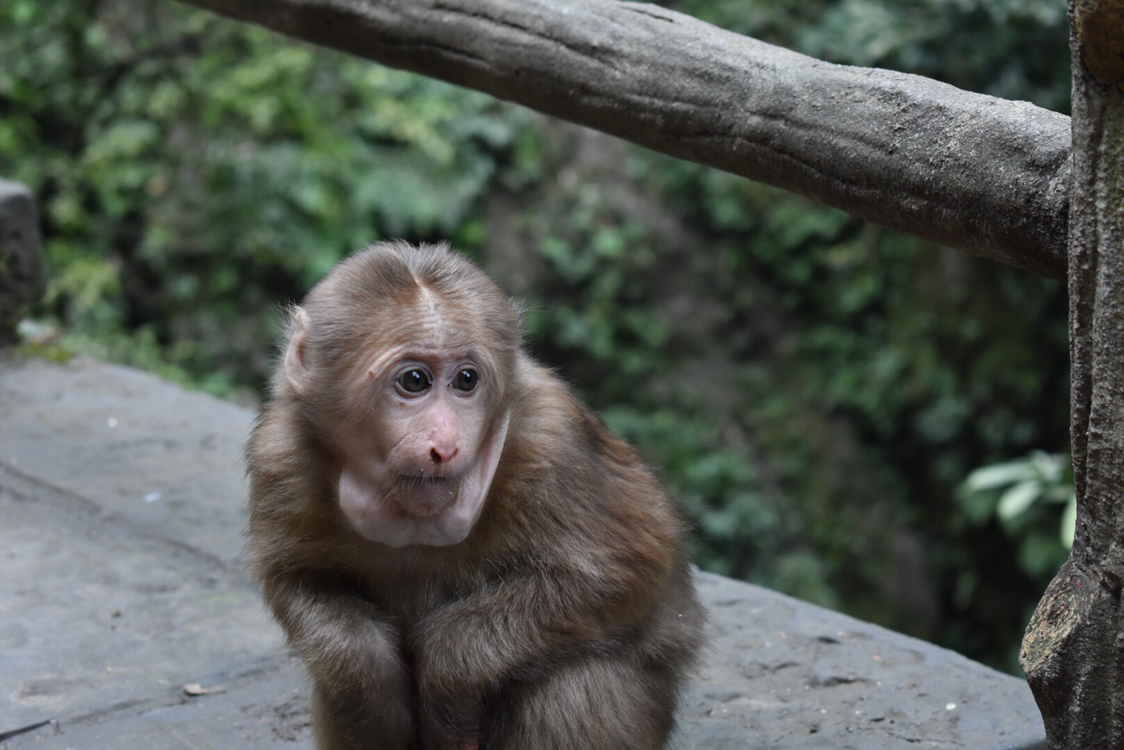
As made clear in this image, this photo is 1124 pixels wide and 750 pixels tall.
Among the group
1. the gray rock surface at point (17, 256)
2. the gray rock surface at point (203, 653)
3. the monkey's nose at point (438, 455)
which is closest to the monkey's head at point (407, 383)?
the monkey's nose at point (438, 455)

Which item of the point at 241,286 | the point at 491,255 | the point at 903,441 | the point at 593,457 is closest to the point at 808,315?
the point at 903,441

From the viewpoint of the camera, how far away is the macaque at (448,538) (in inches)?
100.0

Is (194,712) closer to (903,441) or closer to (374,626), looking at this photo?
(374,626)

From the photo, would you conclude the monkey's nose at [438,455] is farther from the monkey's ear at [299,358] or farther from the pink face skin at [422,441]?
the monkey's ear at [299,358]

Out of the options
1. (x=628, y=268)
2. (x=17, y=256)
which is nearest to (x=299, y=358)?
(x=17, y=256)

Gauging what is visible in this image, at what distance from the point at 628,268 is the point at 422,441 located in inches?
288

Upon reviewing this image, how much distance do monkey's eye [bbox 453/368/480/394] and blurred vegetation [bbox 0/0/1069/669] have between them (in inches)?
243

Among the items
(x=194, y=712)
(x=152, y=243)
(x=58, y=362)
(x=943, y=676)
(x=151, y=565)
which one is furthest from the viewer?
(x=152, y=243)

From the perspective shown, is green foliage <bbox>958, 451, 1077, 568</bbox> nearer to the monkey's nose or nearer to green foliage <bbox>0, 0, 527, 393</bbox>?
green foliage <bbox>0, 0, 527, 393</bbox>

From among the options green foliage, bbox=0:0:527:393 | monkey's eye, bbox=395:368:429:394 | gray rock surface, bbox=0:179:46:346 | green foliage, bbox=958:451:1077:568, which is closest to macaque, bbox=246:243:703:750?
monkey's eye, bbox=395:368:429:394

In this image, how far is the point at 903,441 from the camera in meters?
9.07

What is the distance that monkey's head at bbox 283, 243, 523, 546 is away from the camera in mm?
2471

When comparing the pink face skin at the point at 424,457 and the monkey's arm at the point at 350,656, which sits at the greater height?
the pink face skin at the point at 424,457

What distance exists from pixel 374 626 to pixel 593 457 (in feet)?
2.10
